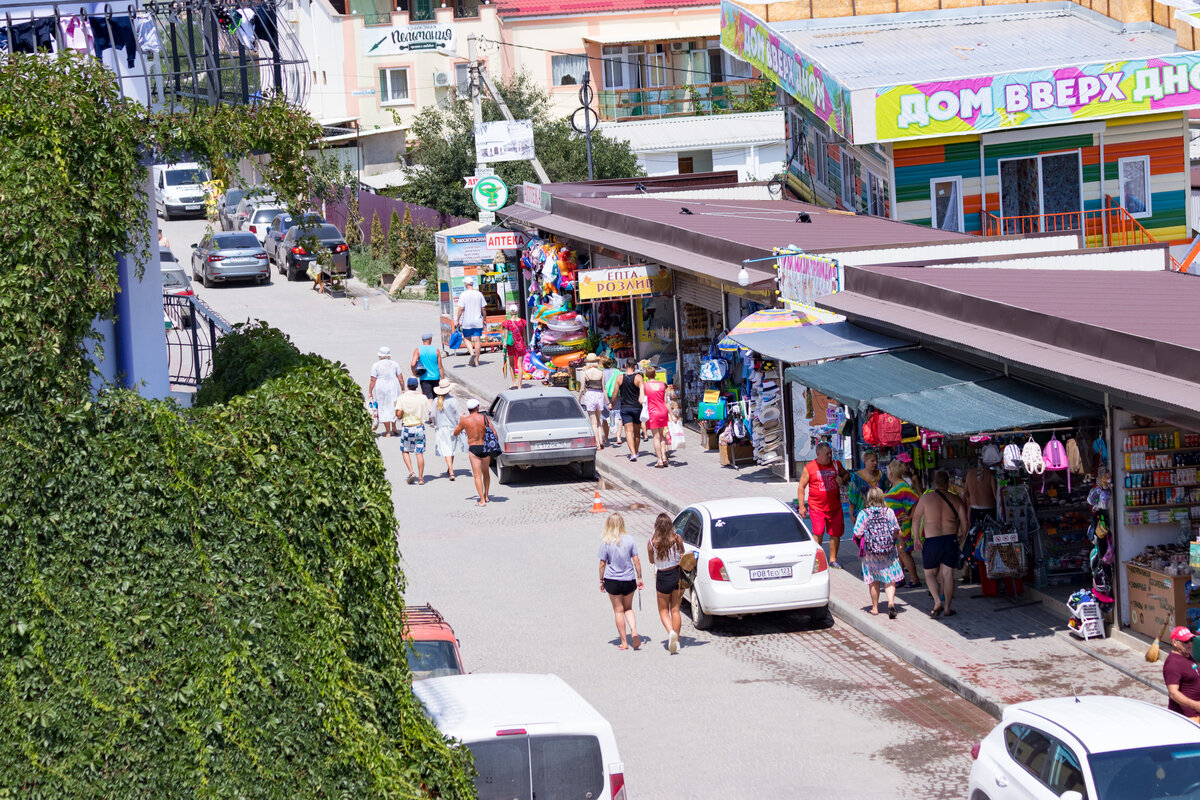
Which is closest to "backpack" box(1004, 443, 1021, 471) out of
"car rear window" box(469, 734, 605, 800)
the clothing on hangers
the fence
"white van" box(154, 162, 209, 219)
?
"car rear window" box(469, 734, 605, 800)

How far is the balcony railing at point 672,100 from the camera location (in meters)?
61.5

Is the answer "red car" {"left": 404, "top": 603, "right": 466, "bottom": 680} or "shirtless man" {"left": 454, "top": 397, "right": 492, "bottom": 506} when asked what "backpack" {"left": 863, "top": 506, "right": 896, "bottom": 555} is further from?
"shirtless man" {"left": 454, "top": 397, "right": 492, "bottom": 506}

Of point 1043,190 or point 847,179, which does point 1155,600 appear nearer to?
point 1043,190

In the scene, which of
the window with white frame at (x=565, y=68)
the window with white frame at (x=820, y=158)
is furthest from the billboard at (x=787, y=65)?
the window with white frame at (x=565, y=68)

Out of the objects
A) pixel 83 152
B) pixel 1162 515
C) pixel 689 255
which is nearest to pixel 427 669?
pixel 83 152

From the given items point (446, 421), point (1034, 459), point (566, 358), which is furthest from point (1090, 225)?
point (1034, 459)

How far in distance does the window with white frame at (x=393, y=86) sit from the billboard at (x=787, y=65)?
28.0m

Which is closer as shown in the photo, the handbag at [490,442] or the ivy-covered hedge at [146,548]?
the ivy-covered hedge at [146,548]

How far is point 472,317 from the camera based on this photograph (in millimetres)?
35562

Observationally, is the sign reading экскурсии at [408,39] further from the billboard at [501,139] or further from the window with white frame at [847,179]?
the window with white frame at [847,179]

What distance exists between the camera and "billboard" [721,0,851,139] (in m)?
31.2

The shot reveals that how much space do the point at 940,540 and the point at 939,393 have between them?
5.42 ft

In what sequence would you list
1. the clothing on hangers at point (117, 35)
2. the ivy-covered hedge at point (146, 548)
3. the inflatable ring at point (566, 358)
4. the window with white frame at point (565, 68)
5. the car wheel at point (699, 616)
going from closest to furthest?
the ivy-covered hedge at point (146, 548) < the clothing on hangers at point (117, 35) < the car wheel at point (699, 616) < the inflatable ring at point (566, 358) < the window with white frame at point (565, 68)

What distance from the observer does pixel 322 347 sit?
36531mm
